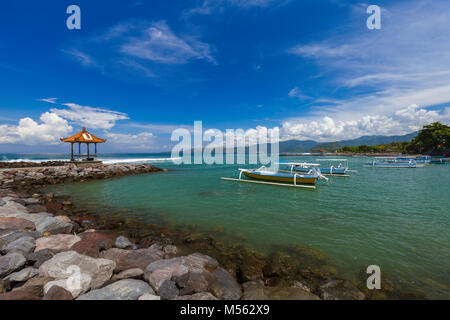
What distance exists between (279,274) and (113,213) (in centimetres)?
808

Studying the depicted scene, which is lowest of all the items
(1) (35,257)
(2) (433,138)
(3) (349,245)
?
(3) (349,245)

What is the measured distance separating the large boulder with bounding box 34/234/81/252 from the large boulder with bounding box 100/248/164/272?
1069 mm

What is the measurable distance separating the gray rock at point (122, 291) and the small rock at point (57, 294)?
0.22 metres

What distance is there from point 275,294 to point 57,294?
3.55m

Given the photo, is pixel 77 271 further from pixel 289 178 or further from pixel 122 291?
pixel 289 178

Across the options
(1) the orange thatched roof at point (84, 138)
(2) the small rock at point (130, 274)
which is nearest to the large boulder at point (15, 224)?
(2) the small rock at point (130, 274)

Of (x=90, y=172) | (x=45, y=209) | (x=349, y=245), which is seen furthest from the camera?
(x=90, y=172)

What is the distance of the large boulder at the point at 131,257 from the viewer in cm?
398

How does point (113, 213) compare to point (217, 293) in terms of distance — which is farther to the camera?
point (113, 213)

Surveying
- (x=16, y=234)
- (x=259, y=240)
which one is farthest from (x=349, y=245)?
(x=16, y=234)

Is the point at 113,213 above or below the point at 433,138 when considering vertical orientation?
below

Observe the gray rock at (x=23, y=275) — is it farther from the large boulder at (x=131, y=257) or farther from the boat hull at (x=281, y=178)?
the boat hull at (x=281, y=178)

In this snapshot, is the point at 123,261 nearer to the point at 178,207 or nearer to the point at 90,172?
the point at 178,207
